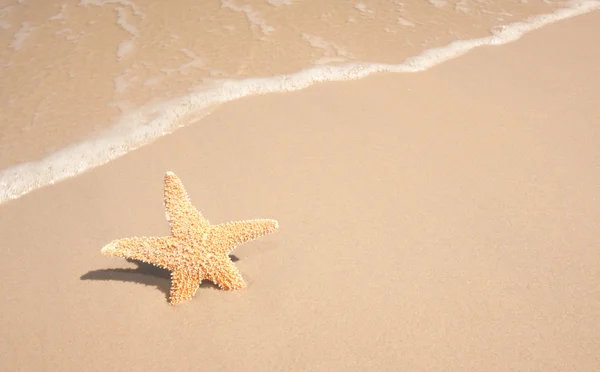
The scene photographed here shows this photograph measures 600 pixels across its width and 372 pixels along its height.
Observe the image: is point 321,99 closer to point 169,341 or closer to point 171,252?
point 171,252

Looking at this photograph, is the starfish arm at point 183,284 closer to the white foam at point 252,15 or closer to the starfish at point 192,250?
the starfish at point 192,250

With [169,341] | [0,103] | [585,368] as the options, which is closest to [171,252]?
[169,341]

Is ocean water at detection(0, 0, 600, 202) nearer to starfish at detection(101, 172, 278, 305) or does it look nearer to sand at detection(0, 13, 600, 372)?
sand at detection(0, 13, 600, 372)

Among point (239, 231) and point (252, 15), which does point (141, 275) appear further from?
point (252, 15)

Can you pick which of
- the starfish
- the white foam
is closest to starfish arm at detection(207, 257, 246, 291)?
the starfish

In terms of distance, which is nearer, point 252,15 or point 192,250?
point 192,250

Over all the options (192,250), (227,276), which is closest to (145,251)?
(192,250)
